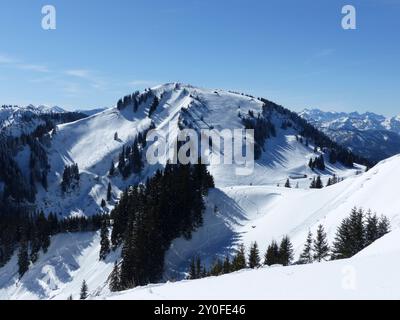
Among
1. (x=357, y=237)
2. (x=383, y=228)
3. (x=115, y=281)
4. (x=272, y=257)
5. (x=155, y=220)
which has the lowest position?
(x=115, y=281)

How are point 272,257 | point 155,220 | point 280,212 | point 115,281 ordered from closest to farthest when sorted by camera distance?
point 272,257, point 115,281, point 155,220, point 280,212

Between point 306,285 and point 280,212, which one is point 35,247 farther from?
point 306,285

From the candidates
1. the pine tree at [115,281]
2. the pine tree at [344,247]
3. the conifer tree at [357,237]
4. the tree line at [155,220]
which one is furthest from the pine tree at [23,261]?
the conifer tree at [357,237]

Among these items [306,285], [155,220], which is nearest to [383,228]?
[306,285]

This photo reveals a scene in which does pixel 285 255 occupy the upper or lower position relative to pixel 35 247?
upper

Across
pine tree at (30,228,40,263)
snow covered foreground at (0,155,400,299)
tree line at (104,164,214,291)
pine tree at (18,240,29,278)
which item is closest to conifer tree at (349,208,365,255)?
snow covered foreground at (0,155,400,299)

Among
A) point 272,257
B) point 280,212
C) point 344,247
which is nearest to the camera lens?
point 344,247

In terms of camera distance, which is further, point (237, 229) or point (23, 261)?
point (23, 261)

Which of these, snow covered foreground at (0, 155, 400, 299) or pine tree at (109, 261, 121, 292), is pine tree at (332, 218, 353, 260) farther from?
pine tree at (109, 261, 121, 292)

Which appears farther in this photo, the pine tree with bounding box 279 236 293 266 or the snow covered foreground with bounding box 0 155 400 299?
the snow covered foreground with bounding box 0 155 400 299

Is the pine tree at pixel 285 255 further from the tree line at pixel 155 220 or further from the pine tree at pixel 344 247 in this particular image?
the tree line at pixel 155 220

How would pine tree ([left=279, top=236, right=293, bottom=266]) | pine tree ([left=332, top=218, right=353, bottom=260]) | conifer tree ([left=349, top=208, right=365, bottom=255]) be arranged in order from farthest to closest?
1. pine tree ([left=279, top=236, right=293, bottom=266])
2. conifer tree ([left=349, top=208, right=365, bottom=255])
3. pine tree ([left=332, top=218, right=353, bottom=260])

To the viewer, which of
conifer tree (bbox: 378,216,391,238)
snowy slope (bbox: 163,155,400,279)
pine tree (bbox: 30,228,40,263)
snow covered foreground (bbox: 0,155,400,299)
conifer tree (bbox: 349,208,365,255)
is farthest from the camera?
pine tree (bbox: 30,228,40,263)
